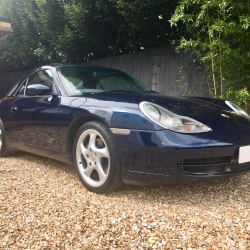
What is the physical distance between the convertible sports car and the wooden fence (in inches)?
111

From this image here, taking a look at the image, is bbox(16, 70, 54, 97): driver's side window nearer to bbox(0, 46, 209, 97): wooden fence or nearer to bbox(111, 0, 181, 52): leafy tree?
bbox(111, 0, 181, 52): leafy tree

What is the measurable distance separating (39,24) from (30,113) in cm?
577

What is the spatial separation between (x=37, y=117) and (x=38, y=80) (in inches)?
24.5

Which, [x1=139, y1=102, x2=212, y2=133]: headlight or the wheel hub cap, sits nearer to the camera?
[x1=139, y1=102, x2=212, y2=133]: headlight

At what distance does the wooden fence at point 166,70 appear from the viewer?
582 cm

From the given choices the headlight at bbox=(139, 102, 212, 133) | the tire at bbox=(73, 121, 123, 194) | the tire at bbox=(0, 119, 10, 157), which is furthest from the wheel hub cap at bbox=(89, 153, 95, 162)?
the tire at bbox=(0, 119, 10, 157)

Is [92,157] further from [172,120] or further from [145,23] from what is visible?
[145,23]

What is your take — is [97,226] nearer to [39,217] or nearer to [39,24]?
[39,217]

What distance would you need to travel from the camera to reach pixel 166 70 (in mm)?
6359

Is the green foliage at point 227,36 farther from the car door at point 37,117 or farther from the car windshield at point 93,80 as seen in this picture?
the car door at point 37,117

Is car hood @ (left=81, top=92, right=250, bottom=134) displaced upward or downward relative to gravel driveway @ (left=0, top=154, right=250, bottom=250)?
upward

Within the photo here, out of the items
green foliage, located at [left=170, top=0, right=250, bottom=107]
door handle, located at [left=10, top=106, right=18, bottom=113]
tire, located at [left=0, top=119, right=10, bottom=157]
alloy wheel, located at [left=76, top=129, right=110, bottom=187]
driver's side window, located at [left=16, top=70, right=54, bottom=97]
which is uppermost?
green foliage, located at [left=170, top=0, right=250, bottom=107]

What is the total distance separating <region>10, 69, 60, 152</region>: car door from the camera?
116 inches

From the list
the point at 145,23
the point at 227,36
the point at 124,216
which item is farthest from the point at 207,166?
the point at 145,23
